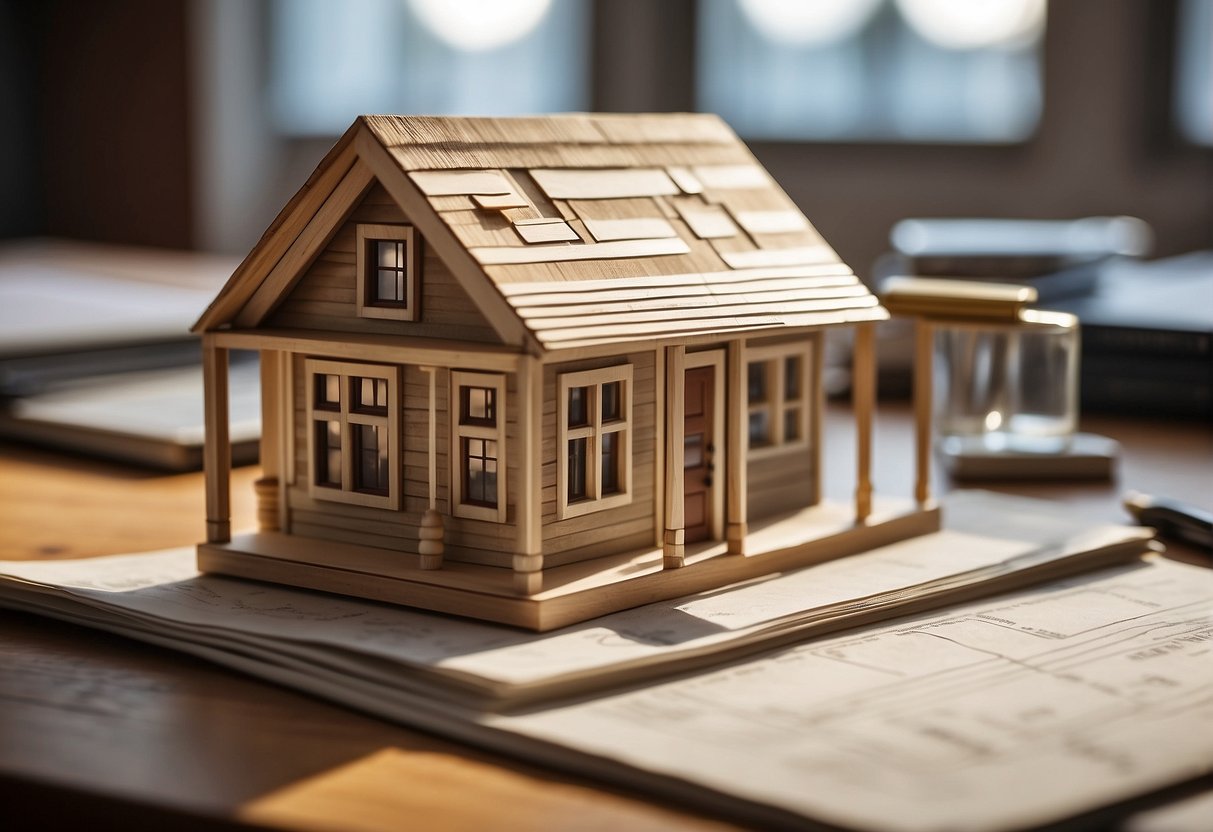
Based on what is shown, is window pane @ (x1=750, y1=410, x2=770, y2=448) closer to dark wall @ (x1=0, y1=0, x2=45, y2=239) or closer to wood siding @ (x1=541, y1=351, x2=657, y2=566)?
wood siding @ (x1=541, y1=351, x2=657, y2=566)

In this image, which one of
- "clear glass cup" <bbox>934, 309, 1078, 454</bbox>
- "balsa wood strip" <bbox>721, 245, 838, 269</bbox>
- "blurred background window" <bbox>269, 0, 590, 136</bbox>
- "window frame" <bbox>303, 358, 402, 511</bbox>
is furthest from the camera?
"blurred background window" <bbox>269, 0, 590, 136</bbox>

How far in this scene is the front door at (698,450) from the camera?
177 centimetres

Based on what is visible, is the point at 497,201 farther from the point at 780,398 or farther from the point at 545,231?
the point at 780,398

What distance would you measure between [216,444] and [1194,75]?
2.99 metres

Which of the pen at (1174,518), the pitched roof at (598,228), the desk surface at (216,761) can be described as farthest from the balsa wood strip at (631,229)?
the pen at (1174,518)

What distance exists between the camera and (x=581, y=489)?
165 cm

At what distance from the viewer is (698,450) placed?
1811 millimetres

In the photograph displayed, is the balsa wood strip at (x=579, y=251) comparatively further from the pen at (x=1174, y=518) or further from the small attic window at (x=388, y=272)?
the pen at (x=1174, y=518)

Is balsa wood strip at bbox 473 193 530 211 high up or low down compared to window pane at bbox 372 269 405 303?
up

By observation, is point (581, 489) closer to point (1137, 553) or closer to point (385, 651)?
point (385, 651)

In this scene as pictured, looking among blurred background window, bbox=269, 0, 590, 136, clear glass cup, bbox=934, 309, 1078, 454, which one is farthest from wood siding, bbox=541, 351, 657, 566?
blurred background window, bbox=269, 0, 590, 136

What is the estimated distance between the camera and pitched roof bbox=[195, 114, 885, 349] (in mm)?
1496

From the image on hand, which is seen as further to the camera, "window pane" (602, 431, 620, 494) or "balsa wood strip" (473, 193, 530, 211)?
"window pane" (602, 431, 620, 494)

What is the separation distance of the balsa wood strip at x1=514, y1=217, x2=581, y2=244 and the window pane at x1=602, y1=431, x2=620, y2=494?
23cm
